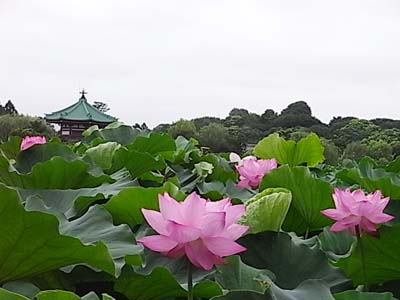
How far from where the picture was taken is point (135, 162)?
995 mm

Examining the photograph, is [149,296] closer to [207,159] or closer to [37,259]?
[37,259]

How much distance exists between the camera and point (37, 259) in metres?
0.50

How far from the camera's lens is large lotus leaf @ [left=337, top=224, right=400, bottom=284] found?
59cm

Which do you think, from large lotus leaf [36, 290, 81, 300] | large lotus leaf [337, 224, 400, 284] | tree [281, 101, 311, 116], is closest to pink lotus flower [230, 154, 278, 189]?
large lotus leaf [337, 224, 400, 284]

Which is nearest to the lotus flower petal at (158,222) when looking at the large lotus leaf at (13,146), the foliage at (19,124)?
the large lotus leaf at (13,146)

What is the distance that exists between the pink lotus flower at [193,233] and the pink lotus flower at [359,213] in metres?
0.17

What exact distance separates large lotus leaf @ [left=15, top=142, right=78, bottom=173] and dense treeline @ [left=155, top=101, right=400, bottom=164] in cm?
756

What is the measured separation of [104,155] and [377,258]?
0.56 meters

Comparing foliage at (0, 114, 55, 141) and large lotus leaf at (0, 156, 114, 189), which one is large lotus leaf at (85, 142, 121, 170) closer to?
large lotus leaf at (0, 156, 114, 189)

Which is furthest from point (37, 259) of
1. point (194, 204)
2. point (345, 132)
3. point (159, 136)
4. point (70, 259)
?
point (345, 132)

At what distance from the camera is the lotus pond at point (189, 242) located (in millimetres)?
446

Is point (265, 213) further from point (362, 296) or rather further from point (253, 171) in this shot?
point (253, 171)

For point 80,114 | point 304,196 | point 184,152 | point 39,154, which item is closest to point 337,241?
point 304,196

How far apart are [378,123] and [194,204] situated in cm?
1950
